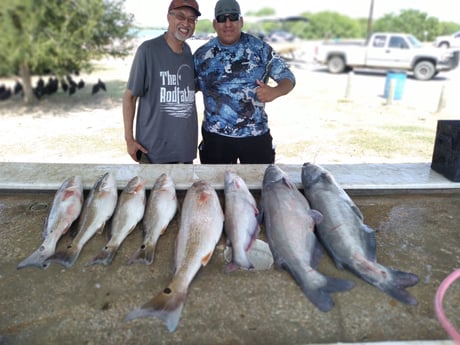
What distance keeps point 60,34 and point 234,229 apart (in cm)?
1137

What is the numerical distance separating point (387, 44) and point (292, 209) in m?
19.9

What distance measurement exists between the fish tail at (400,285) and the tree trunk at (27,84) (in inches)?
551

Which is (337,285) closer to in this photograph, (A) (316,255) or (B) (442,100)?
(A) (316,255)

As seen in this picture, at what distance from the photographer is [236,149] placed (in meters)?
3.99

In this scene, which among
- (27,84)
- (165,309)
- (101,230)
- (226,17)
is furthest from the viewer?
(27,84)

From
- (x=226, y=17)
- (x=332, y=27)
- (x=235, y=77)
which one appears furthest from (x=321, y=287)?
Result: (x=332, y=27)

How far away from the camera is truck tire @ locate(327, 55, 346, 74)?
21547 millimetres

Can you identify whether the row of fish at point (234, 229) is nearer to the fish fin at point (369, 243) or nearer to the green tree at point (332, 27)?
the fish fin at point (369, 243)

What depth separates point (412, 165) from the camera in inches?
151

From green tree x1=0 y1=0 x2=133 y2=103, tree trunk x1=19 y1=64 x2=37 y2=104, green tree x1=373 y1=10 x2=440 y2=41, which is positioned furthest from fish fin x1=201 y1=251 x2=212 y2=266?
green tree x1=373 y1=10 x2=440 y2=41

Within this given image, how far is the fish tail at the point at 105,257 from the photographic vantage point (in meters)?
2.39

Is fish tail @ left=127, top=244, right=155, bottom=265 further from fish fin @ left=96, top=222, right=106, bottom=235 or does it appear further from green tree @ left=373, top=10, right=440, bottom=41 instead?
green tree @ left=373, top=10, right=440, bottom=41

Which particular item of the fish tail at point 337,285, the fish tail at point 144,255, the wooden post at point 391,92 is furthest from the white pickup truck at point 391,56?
the fish tail at point 144,255

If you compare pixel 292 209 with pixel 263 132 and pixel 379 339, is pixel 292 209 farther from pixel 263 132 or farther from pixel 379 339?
pixel 263 132
